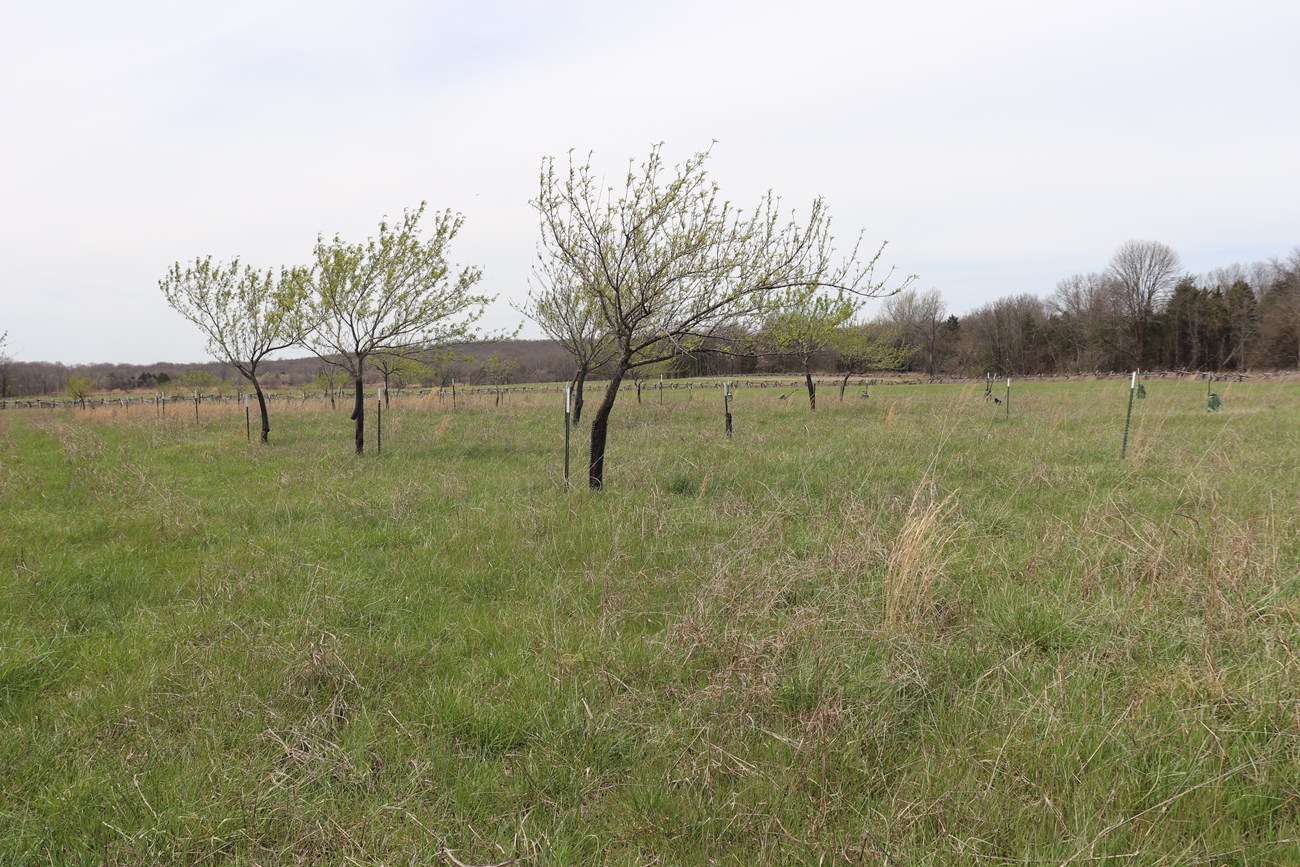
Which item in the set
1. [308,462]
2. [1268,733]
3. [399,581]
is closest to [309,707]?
[399,581]

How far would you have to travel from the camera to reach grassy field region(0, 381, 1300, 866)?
2.38m

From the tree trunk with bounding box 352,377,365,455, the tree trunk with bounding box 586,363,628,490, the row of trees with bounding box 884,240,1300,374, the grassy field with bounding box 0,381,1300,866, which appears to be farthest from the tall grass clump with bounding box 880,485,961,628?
the row of trees with bounding box 884,240,1300,374

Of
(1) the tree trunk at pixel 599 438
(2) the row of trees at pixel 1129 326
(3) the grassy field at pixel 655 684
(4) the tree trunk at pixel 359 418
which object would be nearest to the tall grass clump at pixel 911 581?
(3) the grassy field at pixel 655 684

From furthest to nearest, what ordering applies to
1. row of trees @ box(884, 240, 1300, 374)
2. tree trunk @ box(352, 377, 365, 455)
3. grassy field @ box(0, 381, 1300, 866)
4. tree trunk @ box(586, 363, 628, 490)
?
row of trees @ box(884, 240, 1300, 374) → tree trunk @ box(352, 377, 365, 455) → tree trunk @ box(586, 363, 628, 490) → grassy field @ box(0, 381, 1300, 866)

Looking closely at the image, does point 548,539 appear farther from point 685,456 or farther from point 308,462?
point 308,462

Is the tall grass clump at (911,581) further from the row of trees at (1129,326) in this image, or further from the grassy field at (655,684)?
the row of trees at (1129,326)

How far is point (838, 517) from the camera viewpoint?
263 inches

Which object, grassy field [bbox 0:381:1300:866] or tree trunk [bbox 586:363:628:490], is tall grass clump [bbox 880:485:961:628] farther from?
tree trunk [bbox 586:363:628:490]

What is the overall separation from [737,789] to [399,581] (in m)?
3.60

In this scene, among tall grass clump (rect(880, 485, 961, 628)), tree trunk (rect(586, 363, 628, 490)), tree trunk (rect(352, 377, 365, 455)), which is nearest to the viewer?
tall grass clump (rect(880, 485, 961, 628))

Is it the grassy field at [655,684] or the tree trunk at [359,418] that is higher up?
the tree trunk at [359,418]

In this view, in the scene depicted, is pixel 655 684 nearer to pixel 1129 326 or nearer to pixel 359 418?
pixel 359 418

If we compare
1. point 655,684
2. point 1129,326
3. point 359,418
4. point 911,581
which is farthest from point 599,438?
point 1129,326

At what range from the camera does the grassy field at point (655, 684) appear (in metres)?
2.38
